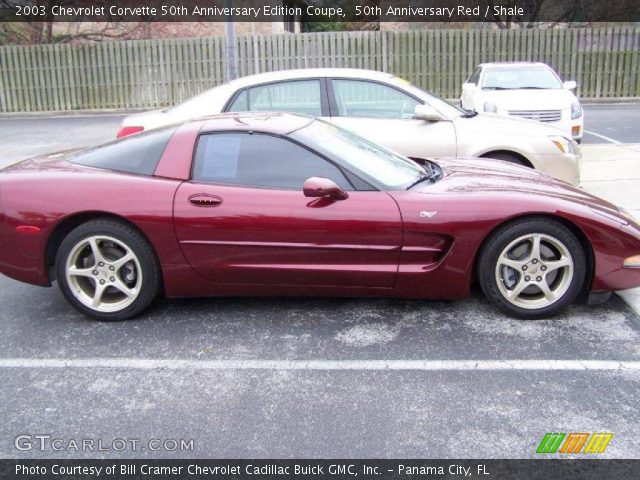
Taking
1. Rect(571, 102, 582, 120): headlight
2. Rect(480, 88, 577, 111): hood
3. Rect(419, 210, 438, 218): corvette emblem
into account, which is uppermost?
Rect(480, 88, 577, 111): hood

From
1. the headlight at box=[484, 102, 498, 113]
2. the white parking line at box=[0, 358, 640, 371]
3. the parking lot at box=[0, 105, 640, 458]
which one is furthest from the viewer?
the headlight at box=[484, 102, 498, 113]

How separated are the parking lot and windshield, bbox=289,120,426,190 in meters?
0.88

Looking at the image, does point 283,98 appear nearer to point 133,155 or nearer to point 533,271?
point 133,155

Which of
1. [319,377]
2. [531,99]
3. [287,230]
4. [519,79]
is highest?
[519,79]

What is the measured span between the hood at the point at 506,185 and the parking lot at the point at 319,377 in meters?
0.75

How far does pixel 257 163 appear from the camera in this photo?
416cm

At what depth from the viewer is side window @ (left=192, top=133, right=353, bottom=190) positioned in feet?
13.5

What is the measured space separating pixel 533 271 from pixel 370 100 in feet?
10.6

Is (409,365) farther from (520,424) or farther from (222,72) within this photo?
(222,72)

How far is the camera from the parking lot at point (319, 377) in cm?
288

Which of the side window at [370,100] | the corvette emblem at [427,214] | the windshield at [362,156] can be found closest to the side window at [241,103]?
the side window at [370,100]

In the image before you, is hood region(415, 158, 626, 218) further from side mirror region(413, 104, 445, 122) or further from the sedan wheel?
the sedan wheel

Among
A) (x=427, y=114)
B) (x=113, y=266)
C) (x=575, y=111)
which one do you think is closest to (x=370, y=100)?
(x=427, y=114)

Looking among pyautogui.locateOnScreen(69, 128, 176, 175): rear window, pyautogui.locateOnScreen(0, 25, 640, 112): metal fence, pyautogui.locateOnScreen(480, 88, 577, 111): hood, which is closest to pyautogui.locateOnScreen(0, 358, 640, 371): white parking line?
pyautogui.locateOnScreen(69, 128, 176, 175): rear window
